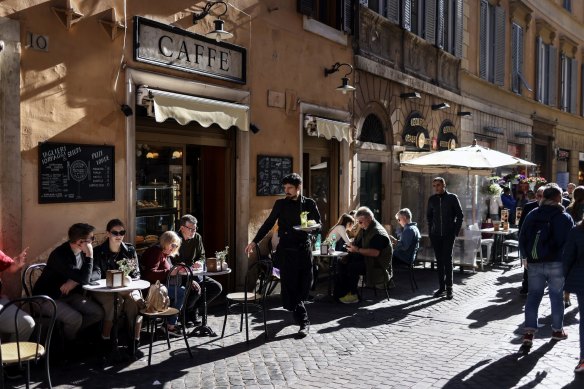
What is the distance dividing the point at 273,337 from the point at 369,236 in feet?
7.61

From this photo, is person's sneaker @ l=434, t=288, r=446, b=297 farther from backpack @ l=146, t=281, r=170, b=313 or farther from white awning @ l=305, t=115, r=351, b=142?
backpack @ l=146, t=281, r=170, b=313

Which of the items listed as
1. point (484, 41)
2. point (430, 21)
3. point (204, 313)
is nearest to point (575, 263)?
point (204, 313)

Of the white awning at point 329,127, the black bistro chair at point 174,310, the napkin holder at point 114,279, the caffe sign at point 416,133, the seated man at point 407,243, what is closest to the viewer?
the napkin holder at point 114,279

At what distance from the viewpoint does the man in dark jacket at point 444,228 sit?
8.99 metres

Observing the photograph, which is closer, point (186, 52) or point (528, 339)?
point (528, 339)

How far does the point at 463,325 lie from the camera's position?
7.30 meters

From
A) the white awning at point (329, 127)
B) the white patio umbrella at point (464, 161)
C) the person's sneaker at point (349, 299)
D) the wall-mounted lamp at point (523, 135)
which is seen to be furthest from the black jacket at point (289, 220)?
the wall-mounted lamp at point (523, 135)

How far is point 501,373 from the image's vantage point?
545 centimetres

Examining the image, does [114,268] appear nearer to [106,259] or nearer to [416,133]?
[106,259]

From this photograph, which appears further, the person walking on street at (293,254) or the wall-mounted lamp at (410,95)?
the wall-mounted lamp at (410,95)

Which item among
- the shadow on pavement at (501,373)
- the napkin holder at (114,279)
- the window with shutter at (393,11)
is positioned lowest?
the shadow on pavement at (501,373)

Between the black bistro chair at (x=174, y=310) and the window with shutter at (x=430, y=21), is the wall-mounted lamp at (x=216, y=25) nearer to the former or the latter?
the black bistro chair at (x=174, y=310)

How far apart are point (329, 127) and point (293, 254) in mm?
4276

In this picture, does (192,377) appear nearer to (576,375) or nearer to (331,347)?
(331,347)
